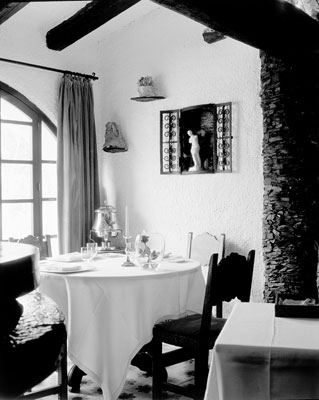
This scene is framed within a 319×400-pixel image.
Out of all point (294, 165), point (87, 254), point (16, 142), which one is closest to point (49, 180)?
point (16, 142)

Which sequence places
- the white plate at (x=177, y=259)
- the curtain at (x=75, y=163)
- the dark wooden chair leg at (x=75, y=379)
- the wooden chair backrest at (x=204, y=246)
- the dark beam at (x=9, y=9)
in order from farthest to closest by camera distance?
1. the curtain at (x=75, y=163)
2. the wooden chair backrest at (x=204, y=246)
3. the dark beam at (x=9, y=9)
4. the white plate at (x=177, y=259)
5. the dark wooden chair leg at (x=75, y=379)

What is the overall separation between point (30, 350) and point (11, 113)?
5.05 meters

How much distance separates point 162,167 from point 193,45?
1.25 metres

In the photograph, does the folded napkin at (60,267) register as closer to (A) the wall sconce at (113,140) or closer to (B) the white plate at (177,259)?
(B) the white plate at (177,259)

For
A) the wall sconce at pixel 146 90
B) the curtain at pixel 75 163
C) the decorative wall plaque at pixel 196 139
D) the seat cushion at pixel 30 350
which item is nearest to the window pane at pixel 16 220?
the curtain at pixel 75 163

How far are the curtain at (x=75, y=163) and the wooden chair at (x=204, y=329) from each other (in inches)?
103

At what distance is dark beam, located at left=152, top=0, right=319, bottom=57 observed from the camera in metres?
3.36

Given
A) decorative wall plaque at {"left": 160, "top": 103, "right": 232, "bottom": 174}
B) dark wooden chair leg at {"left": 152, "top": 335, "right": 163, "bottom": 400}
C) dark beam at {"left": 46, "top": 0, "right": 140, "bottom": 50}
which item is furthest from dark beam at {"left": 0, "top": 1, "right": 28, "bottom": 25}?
dark wooden chair leg at {"left": 152, "top": 335, "right": 163, "bottom": 400}

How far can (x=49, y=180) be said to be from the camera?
5.83m

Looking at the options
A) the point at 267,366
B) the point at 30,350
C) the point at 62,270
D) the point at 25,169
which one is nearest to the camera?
the point at 30,350

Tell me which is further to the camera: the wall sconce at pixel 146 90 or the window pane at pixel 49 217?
the window pane at pixel 49 217

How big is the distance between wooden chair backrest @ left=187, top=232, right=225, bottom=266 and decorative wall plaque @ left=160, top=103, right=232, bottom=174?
0.63 meters

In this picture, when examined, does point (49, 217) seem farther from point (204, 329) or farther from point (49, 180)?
point (204, 329)

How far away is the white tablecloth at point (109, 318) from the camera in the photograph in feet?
10.2
